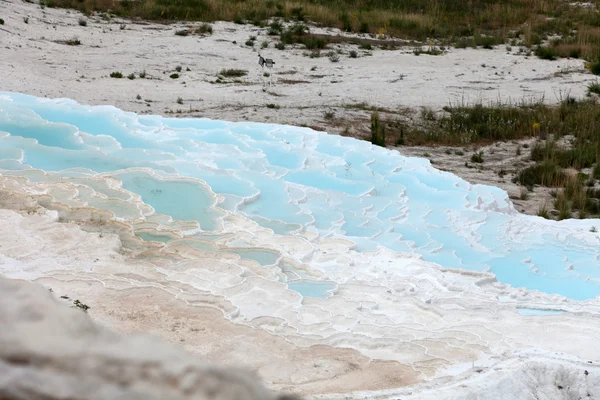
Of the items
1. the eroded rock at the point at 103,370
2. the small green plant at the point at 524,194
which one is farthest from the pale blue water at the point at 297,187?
the eroded rock at the point at 103,370

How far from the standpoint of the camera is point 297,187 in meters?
7.14

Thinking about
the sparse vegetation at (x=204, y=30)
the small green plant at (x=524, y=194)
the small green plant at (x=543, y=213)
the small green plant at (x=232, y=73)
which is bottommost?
the small green plant at (x=524, y=194)

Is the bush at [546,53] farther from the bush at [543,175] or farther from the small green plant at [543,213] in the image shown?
the small green plant at [543,213]

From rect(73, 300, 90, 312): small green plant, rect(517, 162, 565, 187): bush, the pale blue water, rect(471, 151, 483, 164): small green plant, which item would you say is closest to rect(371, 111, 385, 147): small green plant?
rect(471, 151, 483, 164): small green plant

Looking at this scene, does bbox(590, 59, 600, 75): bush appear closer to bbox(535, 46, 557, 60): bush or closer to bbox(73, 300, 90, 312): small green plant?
bbox(535, 46, 557, 60): bush

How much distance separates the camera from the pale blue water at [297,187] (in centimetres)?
623

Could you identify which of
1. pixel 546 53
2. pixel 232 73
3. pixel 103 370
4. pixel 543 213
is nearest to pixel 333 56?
pixel 232 73

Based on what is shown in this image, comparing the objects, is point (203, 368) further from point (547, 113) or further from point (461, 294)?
point (547, 113)

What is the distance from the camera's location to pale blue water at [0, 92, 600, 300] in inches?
245

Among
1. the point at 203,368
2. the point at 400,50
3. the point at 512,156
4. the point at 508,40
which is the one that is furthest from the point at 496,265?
the point at 508,40

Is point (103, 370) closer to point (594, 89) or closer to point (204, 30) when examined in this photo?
point (594, 89)

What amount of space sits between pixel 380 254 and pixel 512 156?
5326mm

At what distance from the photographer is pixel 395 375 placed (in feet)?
→ 12.7

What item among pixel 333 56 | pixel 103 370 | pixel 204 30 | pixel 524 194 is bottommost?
pixel 524 194
